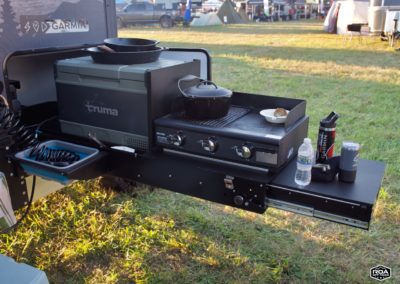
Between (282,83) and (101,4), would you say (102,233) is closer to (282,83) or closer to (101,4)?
(101,4)

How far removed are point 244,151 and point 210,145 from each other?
0.15m

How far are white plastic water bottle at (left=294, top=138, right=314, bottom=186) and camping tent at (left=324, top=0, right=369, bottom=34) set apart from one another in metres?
13.1

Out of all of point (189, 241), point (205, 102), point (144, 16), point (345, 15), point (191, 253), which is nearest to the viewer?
point (205, 102)

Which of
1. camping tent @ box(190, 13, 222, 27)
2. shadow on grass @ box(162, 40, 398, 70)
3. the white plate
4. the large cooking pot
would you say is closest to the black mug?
the white plate

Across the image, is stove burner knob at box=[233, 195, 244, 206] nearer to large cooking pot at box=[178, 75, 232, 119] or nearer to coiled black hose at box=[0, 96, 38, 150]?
large cooking pot at box=[178, 75, 232, 119]

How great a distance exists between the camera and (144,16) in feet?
64.3

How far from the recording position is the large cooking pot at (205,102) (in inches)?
71.9

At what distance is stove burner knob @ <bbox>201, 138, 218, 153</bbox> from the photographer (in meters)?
1.70

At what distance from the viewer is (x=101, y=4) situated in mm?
2684

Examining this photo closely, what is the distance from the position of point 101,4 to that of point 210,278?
1826 millimetres

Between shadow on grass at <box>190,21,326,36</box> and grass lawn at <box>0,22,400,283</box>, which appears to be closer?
grass lawn at <box>0,22,400,283</box>

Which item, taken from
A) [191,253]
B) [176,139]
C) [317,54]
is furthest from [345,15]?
[176,139]

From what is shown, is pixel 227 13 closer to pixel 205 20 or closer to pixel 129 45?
pixel 205 20

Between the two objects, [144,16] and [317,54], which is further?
[144,16]
